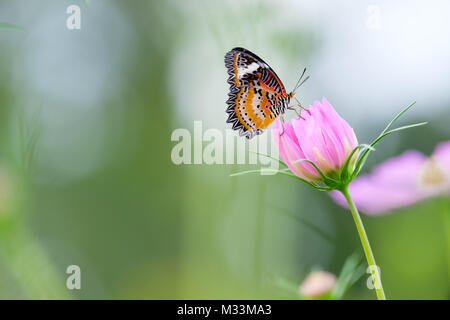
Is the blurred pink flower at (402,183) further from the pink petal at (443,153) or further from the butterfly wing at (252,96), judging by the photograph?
the butterfly wing at (252,96)

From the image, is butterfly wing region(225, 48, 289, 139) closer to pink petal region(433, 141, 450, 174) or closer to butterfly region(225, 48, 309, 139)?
butterfly region(225, 48, 309, 139)

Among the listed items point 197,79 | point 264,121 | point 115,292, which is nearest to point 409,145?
point 197,79

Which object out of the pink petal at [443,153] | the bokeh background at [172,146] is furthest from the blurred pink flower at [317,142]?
the pink petal at [443,153]

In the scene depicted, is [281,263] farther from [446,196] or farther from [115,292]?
[115,292]

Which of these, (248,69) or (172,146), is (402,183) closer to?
(248,69)

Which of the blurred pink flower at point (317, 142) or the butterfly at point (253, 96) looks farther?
the butterfly at point (253, 96)
